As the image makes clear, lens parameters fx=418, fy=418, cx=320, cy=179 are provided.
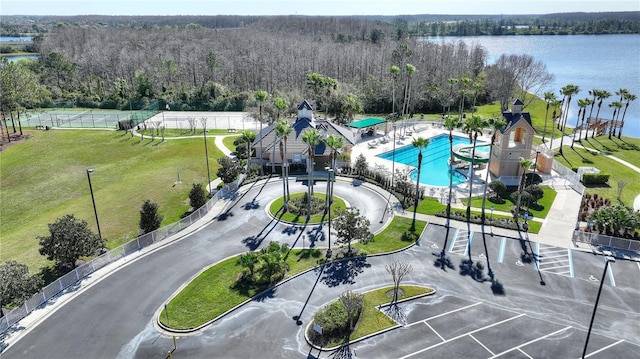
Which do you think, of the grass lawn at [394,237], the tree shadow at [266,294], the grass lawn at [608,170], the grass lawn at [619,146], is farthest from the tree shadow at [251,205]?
the grass lawn at [619,146]

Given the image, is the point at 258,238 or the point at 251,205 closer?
the point at 258,238

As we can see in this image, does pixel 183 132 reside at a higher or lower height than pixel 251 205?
higher

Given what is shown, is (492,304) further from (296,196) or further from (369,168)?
(369,168)

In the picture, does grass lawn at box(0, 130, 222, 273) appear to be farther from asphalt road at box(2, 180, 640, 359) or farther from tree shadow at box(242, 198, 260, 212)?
asphalt road at box(2, 180, 640, 359)

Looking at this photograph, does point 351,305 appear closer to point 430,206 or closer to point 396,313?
point 396,313

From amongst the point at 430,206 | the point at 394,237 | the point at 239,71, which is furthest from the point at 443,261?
the point at 239,71

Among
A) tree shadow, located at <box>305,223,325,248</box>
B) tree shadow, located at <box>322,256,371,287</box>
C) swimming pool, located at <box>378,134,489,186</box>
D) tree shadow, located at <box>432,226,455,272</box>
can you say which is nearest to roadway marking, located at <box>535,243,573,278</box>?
tree shadow, located at <box>432,226,455,272</box>
